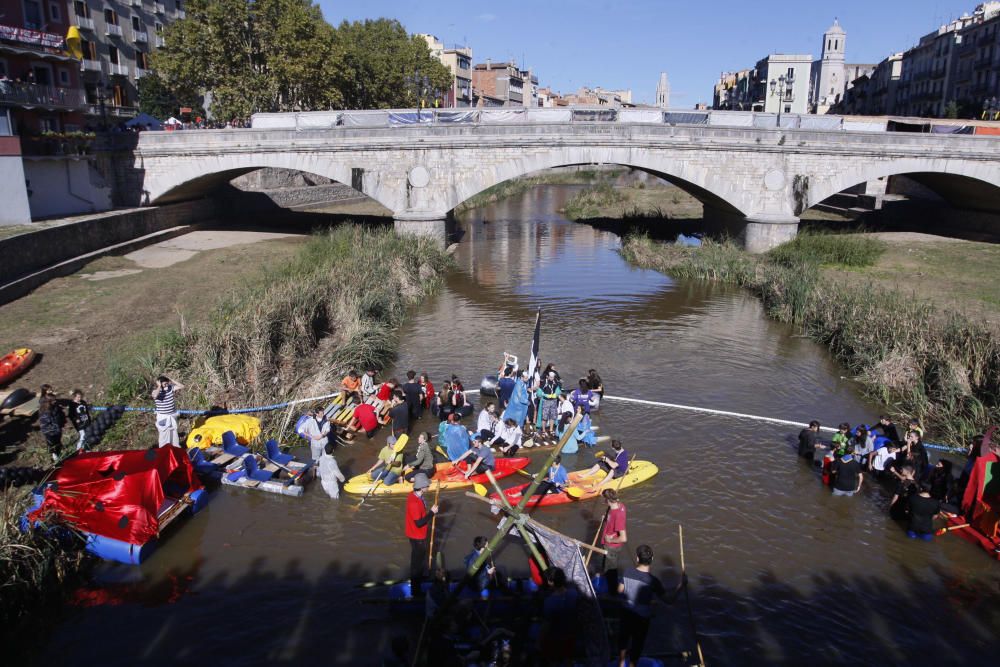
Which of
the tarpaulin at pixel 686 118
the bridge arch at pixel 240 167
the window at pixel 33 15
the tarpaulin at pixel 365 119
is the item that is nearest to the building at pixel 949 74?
the tarpaulin at pixel 686 118

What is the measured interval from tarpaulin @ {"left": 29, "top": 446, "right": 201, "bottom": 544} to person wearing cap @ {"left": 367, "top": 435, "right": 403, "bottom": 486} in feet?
10.3

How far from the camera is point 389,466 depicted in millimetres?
11109

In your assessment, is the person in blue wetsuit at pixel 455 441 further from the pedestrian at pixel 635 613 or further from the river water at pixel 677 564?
the pedestrian at pixel 635 613

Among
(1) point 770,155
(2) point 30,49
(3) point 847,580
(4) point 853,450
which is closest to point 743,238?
(1) point 770,155

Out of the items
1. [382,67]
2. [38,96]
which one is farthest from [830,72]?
[38,96]

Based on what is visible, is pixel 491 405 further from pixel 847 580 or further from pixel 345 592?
pixel 847 580

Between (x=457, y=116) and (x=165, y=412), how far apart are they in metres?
21.1

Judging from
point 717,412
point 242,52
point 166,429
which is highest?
point 242,52

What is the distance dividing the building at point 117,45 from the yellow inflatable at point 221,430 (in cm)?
3548

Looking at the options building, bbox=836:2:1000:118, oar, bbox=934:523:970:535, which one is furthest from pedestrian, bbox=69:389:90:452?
building, bbox=836:2:1000:118

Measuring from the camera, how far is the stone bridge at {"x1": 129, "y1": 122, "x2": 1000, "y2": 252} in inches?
1104

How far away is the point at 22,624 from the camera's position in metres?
7.85

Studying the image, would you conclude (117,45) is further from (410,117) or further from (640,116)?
(640,116)

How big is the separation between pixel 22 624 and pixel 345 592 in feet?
12.1
